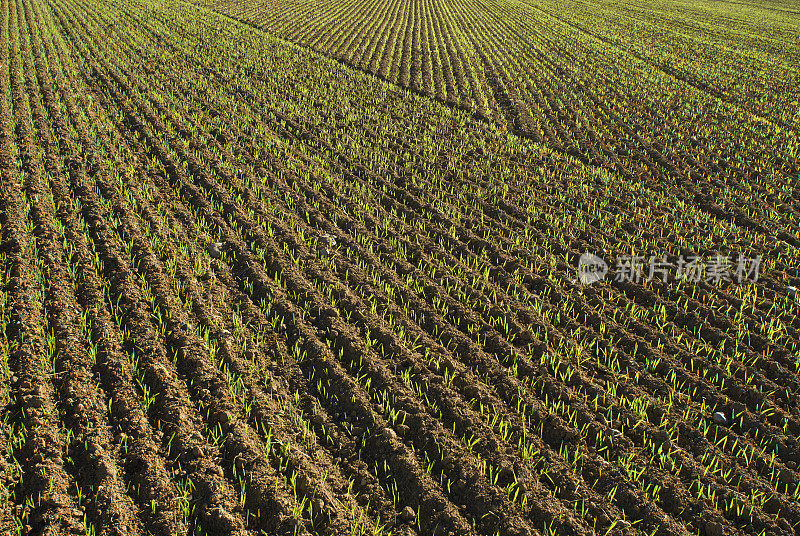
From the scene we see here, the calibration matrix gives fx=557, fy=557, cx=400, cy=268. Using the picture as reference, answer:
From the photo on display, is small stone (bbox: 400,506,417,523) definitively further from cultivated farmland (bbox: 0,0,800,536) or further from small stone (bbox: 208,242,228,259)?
small stone (bbox: 208,242,228,259)

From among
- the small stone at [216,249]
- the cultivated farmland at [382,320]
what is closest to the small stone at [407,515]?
the cultivated farmland at [382,320]

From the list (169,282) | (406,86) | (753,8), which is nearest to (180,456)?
(169,282)

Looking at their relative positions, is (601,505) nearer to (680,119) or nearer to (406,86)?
(680,119)

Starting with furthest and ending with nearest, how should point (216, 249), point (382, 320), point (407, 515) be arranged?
point (216, 249), point (382, 320), point (407, 515)

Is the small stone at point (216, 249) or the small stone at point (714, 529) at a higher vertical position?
the small stone at point (216, 249)

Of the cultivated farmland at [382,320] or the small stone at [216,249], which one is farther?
the small stone at [216,249]

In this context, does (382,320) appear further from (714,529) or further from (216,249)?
(714,529)

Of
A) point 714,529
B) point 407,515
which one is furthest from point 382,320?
point 714,529

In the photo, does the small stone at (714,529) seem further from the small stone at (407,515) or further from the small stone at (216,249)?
the small stone at (216,249)
